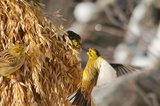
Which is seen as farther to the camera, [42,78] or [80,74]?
[80,74]

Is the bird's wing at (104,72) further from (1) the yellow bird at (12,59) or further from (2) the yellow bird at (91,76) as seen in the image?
(1) the yellow bird at (12,59)

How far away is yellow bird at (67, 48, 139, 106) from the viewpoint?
2.43 m

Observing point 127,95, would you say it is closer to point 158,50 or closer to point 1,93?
point 158,50

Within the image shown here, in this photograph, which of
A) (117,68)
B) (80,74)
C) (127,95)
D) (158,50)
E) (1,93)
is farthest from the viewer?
(158,50)

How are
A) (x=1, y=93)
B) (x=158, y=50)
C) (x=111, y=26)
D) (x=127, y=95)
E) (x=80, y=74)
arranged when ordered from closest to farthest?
(x=1, y=93) < (x=80, y=74) < (x=127, y=95) < (x=158, y=50) < (x=111, y=26)

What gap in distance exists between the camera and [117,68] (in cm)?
269

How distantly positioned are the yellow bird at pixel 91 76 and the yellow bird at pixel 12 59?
0.90ft

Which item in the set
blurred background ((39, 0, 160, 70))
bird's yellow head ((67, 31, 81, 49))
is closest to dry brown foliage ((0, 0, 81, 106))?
bird's yellow head ((67, 31, 81, 49))

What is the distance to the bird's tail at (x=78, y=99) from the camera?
239 centimetres

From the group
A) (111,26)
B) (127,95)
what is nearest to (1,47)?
(127,95)

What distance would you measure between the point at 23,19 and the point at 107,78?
1.53ft

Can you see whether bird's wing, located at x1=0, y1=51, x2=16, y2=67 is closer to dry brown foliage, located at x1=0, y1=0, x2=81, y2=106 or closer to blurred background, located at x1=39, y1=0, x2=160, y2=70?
dry brown foliage, located at x1=0, y1=0, x2=81, y2=106

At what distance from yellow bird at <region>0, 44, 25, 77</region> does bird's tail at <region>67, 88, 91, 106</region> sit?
0.27 m

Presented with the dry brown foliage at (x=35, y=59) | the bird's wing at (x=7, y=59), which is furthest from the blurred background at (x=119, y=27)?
the bird's wing at (x=7, y=59)
